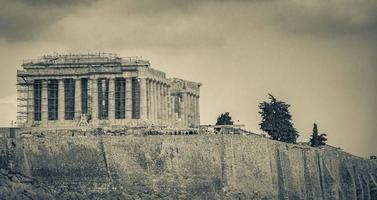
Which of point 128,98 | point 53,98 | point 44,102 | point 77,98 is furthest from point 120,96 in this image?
point 44,102

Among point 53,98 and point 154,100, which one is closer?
point 53,98

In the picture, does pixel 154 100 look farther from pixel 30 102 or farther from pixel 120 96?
pixel 30 102

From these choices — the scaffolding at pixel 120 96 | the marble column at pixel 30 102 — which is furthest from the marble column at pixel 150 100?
the marble column at pixel 30 102

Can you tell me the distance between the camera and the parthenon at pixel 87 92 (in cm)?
19375

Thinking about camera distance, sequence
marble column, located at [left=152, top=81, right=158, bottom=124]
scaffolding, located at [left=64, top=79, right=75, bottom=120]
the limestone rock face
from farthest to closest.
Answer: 1. marble column, located at [left=152, top=81, right=158, bottom=124]
2. scaffolding, located at [left=64, top=79, right=75, bottom=120]
3. the limestone rock face

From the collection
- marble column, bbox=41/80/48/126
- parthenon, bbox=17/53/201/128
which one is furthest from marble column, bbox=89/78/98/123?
marble column, bbox=41/80/48/126

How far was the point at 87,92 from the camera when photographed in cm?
19488

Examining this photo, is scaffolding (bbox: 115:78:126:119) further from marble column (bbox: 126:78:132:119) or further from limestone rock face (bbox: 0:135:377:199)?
limestone rock face (bbox: 0:135:377:199)

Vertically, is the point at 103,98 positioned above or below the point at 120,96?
below

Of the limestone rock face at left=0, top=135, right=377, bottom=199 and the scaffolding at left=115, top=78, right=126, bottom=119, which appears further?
the scaffolding at left=115, top=78, right=126, bottom=119

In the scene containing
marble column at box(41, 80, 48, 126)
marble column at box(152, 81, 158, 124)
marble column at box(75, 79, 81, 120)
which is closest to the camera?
marble column at box(75, 79, 81, 120)

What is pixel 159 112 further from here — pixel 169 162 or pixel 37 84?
pixel 169 162

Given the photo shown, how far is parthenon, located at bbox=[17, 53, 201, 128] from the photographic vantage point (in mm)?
193750

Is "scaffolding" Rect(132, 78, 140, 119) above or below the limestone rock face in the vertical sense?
above
